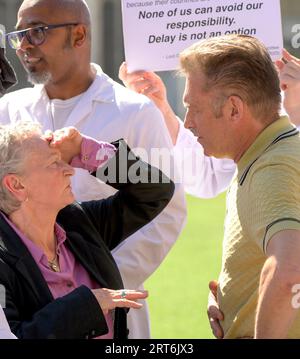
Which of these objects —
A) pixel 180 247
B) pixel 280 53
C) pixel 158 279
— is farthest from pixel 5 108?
pixel 180 247

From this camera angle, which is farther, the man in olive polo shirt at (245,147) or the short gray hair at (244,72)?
the short gray hair at (244,72)

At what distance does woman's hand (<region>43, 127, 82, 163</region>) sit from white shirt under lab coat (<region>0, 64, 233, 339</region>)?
1.63 feet

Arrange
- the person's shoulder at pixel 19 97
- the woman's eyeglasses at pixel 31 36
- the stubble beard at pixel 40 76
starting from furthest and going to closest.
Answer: the person's shoulder at pixel 19 97 → the stubble beard at pixel 40 76 → the woman's eyeglasses at pixel 31 36

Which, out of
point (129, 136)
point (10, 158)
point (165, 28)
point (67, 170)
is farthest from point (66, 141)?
point (165, 28)

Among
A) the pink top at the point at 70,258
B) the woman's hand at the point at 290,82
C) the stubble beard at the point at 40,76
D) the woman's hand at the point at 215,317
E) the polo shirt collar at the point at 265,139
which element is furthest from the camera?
the stubble beard at the point at 40,76

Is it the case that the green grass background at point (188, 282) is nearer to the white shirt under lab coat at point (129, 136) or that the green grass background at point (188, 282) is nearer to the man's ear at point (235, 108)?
the white shirt under lab coat at point (129, 136)

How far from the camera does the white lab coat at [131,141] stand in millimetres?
4109

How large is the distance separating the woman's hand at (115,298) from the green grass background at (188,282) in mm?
3805

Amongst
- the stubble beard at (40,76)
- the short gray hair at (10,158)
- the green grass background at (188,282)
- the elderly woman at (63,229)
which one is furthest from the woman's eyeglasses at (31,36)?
the green grass background at (188,282)

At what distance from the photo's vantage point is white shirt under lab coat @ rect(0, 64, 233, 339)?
4.11 metres

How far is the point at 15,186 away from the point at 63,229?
0.25 m

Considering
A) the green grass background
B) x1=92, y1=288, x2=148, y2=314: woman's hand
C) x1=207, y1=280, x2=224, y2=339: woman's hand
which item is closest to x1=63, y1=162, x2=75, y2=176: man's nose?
x1=92, y1=288, x2=148, y2=314: woman's hand

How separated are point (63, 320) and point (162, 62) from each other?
1.48 meters

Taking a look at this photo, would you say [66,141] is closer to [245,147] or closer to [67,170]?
[67,170]
